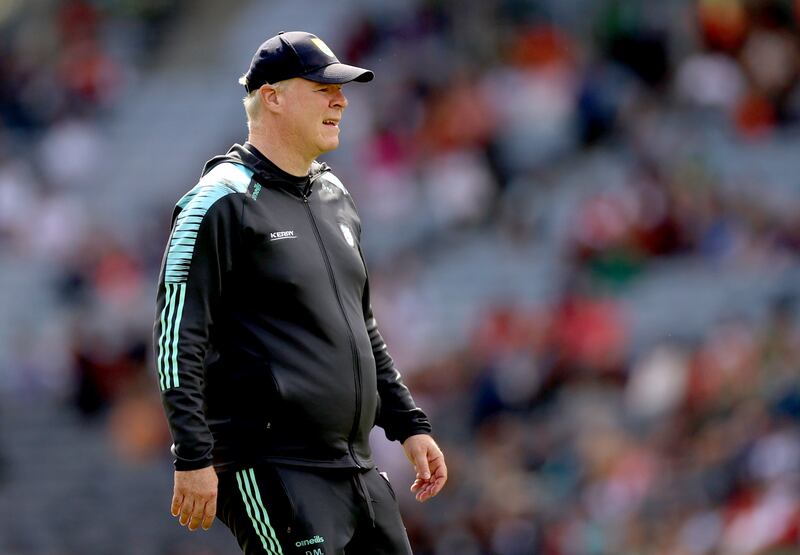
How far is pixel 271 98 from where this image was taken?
4.44m

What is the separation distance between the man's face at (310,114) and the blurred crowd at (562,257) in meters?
5.12

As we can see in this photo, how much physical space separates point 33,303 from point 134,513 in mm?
3653

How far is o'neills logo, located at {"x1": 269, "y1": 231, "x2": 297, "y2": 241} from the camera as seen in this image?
4.30 meters

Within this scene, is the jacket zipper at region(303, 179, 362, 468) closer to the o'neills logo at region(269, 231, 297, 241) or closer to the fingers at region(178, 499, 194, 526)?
the o'neills logo at region(269, 231, 297, 241)

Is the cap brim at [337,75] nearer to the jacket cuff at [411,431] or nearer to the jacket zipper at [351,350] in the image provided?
the jacket zipper at [351,350]

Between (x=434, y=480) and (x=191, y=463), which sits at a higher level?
(x=191, y=463)

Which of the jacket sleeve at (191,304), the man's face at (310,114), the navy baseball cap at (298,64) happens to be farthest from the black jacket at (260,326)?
the navy baseball cap at (298,64)

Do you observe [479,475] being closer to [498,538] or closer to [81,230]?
[498,538]

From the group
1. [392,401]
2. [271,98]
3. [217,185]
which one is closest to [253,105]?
[271,98]

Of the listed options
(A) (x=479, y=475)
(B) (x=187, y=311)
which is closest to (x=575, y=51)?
(A) (x=479, y=475)

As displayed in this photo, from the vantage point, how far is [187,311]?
4152mm

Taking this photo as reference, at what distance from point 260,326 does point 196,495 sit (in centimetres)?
52

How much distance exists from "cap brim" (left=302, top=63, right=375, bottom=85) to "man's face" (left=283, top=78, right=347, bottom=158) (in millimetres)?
33

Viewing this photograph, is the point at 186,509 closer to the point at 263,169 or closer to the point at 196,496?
the point at 196,496
